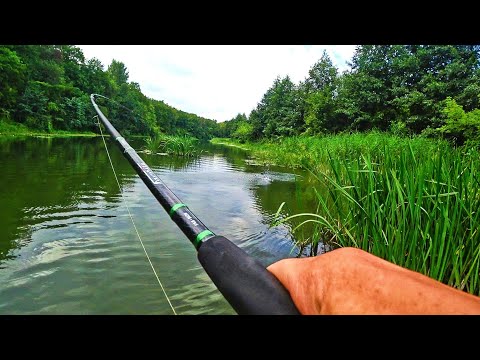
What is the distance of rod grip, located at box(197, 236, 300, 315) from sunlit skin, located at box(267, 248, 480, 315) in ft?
0.16

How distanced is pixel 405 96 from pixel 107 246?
94.1ft

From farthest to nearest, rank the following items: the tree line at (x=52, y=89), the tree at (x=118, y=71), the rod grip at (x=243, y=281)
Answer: the tree at (x=118, y=71) → the tree line at (x=52, y=89) → the rod grip at (x=243, y=281)

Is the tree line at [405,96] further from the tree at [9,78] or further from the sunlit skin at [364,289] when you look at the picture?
the tree at [9,78]

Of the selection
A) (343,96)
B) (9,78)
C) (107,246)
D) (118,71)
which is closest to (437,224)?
(107,246)

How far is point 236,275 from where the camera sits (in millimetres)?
1237

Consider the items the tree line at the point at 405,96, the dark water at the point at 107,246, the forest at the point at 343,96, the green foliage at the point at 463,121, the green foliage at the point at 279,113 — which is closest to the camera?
the dark water at the point at 107,246

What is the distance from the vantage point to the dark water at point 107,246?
2.48m

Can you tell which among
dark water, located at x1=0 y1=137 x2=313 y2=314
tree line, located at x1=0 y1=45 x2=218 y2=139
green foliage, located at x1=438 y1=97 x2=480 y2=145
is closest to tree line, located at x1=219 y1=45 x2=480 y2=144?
green foliage, located at x1=438 y1=97 x2=480 y2=145

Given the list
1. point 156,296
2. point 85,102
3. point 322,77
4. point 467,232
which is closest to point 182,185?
point 156,296

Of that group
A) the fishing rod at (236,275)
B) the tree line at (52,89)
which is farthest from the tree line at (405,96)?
the tree line at (52,89)

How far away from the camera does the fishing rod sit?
3.46 feet

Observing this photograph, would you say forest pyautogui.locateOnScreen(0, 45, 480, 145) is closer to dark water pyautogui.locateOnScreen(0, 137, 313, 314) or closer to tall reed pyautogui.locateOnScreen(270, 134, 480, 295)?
dark water pyautogui.locateOnScreen(0, 137, 313, 314)

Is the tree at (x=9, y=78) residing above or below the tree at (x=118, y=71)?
below

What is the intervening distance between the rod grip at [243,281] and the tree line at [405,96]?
16.3m
